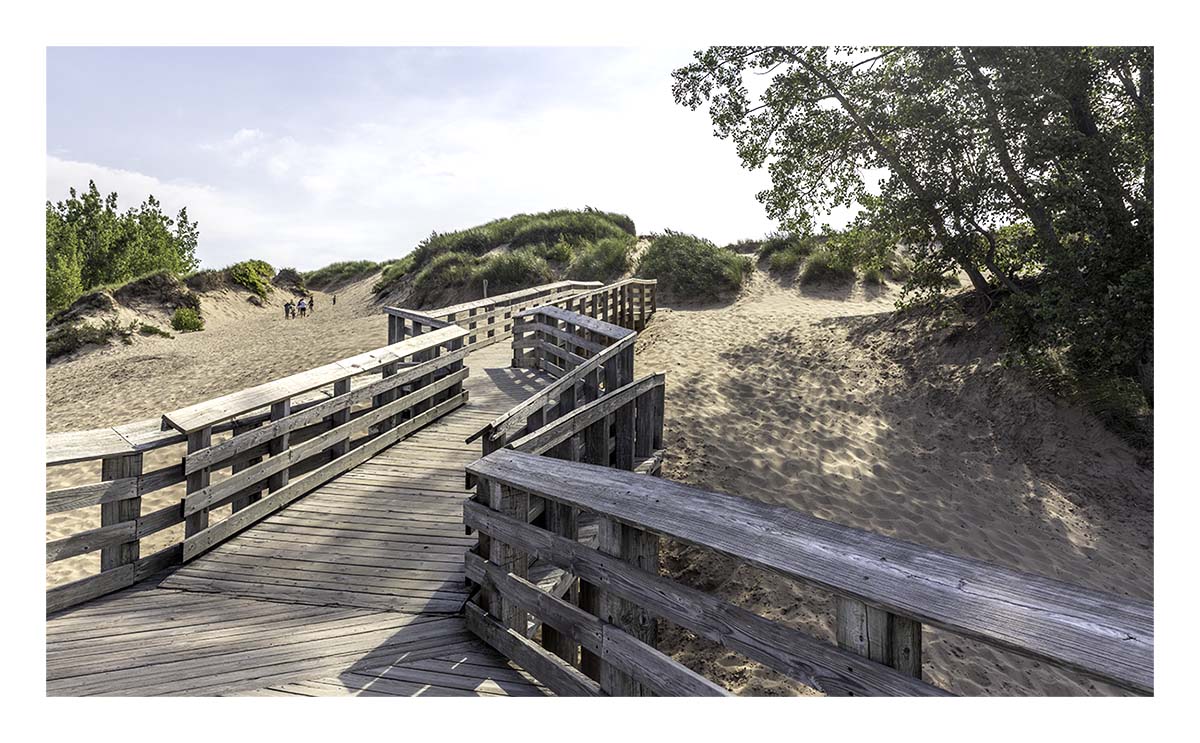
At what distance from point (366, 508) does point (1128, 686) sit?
504cm

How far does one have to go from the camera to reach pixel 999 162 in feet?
37.9

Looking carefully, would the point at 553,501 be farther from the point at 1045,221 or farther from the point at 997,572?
the point at 1045,221

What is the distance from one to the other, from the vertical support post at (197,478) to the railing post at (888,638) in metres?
4.24

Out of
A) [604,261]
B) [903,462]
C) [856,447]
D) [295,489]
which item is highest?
[604,261]

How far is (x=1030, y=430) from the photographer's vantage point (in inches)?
436

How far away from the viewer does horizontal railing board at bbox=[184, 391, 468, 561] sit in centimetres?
497

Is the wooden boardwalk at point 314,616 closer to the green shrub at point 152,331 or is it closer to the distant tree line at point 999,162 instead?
the distant tree line at point 999,162

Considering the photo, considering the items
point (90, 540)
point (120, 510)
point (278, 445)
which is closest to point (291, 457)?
point (278, 445)

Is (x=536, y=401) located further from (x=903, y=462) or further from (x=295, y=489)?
(x=903, y=462)

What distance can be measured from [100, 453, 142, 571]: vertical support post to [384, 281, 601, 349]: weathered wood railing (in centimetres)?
467

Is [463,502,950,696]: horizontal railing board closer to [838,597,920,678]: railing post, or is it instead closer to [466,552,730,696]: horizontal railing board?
[838,597,920,678]: railing post

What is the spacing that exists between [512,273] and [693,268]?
6556 millimetres

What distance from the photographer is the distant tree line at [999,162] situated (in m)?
9.88

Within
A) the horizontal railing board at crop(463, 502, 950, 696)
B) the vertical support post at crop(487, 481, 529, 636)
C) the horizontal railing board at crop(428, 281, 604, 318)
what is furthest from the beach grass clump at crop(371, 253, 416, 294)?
the horizontal railing board at crop(463, 502, 950, 696)
